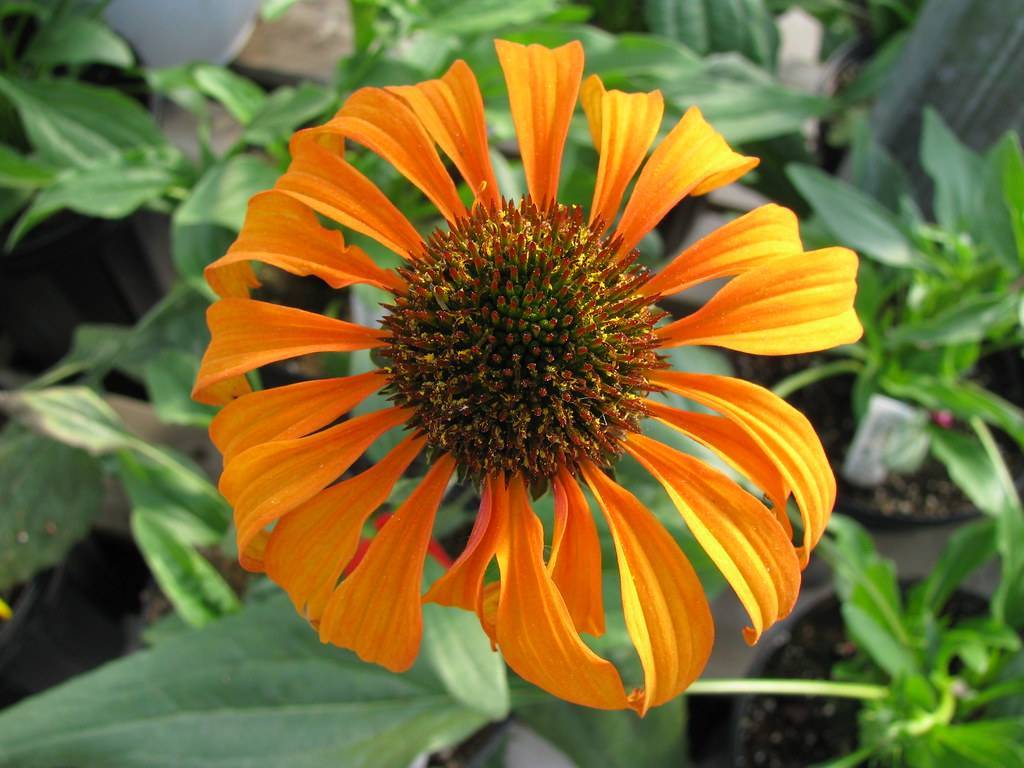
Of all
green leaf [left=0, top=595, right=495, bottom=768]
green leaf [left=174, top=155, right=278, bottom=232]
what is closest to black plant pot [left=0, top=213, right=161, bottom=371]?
green leaf [left=174, top=155, right=278, bottom=232]

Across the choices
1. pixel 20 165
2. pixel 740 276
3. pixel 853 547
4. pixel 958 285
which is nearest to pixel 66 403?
pixel 20 165

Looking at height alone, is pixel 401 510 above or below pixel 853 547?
above

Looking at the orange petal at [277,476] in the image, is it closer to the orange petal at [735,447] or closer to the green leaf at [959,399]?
the orange petal at [735,447]

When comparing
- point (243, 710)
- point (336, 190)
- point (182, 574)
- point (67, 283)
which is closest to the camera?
point (336, 190)

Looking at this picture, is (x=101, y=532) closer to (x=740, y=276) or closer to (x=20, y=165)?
(x=20, y=165)

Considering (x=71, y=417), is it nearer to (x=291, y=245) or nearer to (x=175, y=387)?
(x=175, y=387)

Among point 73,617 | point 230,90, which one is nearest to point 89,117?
point 230,90

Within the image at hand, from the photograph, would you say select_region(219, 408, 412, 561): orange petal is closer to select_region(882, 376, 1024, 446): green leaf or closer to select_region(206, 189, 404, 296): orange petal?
select_region(206, 189, 404, 296): orange petal
